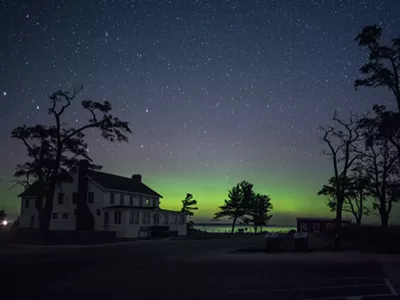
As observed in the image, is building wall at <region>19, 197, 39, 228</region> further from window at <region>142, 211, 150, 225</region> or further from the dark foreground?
the dark foreground

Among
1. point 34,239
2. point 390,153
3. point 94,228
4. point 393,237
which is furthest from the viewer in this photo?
point 94,228

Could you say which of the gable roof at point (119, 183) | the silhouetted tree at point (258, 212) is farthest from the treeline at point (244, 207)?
the gable roof at point (119, 183)

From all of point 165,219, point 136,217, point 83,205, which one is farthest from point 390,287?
point 165,219

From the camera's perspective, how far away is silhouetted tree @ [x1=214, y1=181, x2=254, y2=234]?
9788 centimetres

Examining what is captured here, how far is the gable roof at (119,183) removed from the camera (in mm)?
56138

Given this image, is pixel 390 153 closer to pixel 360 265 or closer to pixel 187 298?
pixel 360 265

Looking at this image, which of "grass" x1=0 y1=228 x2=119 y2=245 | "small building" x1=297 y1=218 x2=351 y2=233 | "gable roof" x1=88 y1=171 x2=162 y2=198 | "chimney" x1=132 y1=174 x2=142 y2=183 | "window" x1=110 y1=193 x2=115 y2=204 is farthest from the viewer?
"small building" x1=297 y1=218 x2=351 y2=233

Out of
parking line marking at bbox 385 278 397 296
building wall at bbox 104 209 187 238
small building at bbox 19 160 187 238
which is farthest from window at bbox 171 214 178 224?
parking line marking at bbox 385 278 397 296

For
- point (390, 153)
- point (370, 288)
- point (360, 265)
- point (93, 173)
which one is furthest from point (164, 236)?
point (370, 288)

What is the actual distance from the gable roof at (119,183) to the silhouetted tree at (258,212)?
35.9m

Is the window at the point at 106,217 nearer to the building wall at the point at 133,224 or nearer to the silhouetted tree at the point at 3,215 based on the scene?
the building wall at the point at 133,224

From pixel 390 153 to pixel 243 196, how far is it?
176ft

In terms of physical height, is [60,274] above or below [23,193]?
below

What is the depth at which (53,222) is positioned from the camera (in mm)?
57594
